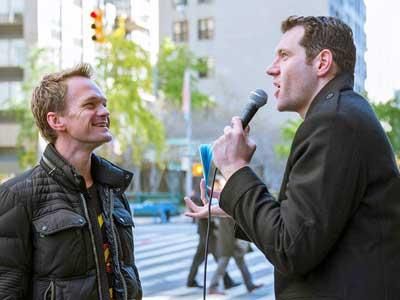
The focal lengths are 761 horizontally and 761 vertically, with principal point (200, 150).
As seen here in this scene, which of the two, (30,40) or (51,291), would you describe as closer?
(51,291)

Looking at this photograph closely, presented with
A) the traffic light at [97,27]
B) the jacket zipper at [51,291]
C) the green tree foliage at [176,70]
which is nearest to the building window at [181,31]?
the green tree foliage at [176,70]

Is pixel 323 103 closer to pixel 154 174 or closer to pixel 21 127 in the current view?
pixel 21 127

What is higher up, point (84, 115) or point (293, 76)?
point (293, 76)

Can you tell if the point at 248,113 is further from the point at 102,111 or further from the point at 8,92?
the point at 8,92

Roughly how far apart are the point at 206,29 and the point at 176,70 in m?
5.66

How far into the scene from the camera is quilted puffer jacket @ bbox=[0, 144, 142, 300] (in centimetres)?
244

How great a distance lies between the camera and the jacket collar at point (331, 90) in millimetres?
1752

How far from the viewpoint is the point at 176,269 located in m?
13.9

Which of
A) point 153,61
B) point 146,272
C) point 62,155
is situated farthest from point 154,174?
point 62,155

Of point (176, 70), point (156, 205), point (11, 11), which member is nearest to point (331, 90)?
point (156, 205)

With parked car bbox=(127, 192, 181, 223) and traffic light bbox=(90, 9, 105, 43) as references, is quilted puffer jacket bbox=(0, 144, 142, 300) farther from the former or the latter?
parked car bbox=(127, 192, 181, 223)

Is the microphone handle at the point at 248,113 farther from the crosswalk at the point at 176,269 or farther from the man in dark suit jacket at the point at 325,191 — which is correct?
the crosswalk at the point at 176,269

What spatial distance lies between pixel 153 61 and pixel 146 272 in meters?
22.4

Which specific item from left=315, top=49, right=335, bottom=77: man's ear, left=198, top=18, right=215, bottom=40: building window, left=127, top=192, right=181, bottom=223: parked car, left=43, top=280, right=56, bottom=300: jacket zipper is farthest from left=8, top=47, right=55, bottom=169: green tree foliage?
left=315, top=49, right=335, bottom=77: man's ear
